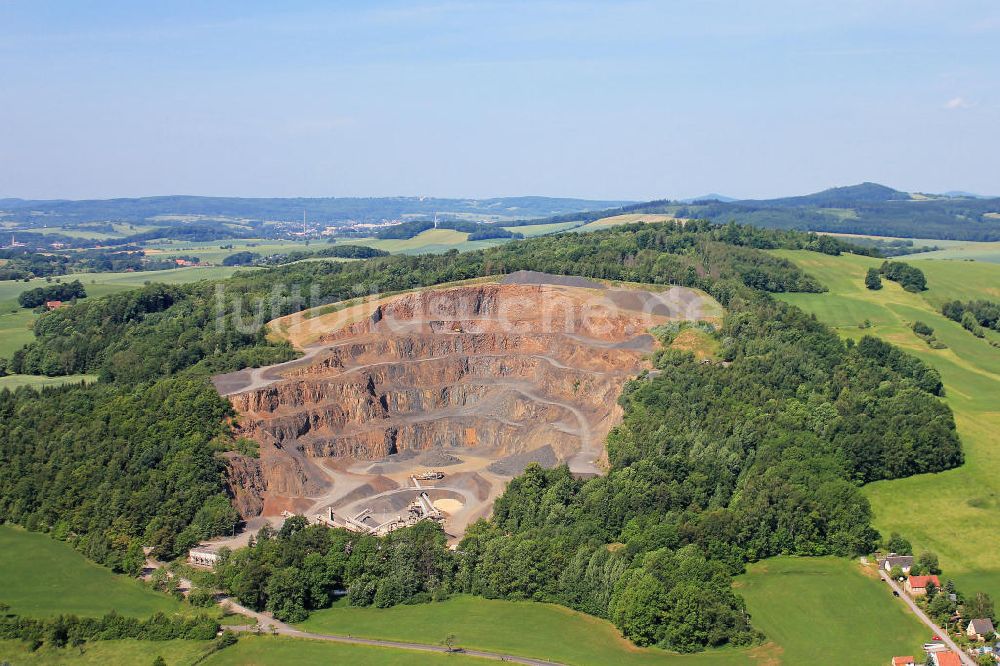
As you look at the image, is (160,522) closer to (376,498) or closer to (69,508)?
(69,508)

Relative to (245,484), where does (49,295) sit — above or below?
above

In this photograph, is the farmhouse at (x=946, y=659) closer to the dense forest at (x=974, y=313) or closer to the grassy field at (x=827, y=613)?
the grassy field at (x=827, y=613)

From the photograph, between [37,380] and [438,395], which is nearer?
[438,395]

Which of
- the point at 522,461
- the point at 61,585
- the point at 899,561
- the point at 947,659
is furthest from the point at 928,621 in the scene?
the point at 61,585

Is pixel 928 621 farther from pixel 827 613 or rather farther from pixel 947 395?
pixel 947 395

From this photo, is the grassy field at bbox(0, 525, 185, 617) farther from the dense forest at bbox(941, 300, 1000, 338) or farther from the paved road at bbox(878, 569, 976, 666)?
the dense forest at bbox(941, 300, 1000, 338)

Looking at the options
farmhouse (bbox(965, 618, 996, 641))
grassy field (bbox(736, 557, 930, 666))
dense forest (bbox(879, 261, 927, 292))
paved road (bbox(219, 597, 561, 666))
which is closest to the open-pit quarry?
paved road (bbox(219, 597, 561, 666))

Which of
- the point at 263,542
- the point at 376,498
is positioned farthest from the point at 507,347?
the point at 263,542
